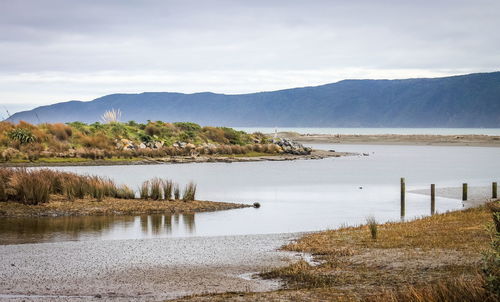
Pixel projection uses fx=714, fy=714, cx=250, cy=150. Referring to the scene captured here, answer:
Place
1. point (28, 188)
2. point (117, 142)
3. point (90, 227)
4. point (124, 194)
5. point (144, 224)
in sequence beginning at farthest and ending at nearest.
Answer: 1. point (117, 142)
2. point (124, 194)
3. point (28, 188)
4. point (144, 224)
5. point (90, 227)

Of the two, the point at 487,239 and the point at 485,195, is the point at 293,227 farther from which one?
the point at 485,195

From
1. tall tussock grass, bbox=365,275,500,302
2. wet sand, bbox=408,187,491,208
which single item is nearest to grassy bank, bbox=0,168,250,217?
wet sand, bbox=408,187,491,208

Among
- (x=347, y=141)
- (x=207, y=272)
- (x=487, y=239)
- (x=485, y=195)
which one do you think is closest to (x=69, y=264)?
(x=207, y=272)

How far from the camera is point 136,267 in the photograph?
48.8ft

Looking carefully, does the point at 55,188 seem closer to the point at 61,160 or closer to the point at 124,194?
the point at 124,194

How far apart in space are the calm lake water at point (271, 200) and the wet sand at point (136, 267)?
6.42ft

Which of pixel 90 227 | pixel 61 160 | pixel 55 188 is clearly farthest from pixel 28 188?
pixel 61 160

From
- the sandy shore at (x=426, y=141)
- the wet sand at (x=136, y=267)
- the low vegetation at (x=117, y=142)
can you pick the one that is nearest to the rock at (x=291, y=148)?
the low vegetation at (x=117, y=142)

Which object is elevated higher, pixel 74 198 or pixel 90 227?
pixel 74 198

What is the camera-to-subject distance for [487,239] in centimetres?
1588

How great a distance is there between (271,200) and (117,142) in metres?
37.8

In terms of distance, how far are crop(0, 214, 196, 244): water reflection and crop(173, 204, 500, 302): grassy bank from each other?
5.01 meters

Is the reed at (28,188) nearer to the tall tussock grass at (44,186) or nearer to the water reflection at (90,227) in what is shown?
the tall tussock grass at (44,186)

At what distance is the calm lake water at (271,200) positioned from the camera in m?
21.3
